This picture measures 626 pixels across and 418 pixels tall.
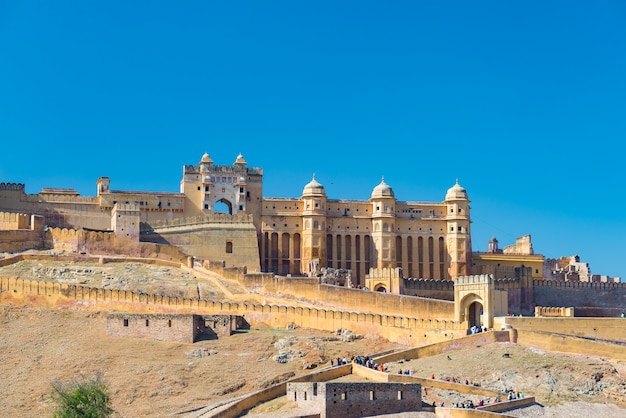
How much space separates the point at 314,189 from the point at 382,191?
481 cm

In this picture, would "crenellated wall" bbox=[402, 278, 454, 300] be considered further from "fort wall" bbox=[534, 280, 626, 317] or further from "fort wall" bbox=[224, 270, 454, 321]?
"fort wall" bbox=[534, 280, 626, 317]

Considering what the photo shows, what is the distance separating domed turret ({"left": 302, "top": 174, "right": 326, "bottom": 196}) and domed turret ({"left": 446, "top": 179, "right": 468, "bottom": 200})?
8989 millimetres

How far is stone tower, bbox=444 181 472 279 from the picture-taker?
74.5m

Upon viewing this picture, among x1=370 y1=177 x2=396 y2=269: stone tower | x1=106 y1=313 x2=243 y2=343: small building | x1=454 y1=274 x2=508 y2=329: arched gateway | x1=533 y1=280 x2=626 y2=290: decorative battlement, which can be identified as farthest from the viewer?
x1=370 y1=177 x2=396 y2=269: stone tower

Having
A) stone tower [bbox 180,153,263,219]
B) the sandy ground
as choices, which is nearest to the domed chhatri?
stone tower [bbox 180,153,263,219]

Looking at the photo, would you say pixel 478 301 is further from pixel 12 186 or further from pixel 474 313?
pixel 12 186

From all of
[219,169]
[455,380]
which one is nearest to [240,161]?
[219,169]

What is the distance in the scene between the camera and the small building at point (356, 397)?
37.9m

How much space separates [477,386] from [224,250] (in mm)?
29130

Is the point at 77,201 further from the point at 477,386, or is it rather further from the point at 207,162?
the point at 477,386

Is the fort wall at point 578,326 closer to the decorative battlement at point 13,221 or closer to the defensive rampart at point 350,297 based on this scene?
the defensive rampart at point 350,297

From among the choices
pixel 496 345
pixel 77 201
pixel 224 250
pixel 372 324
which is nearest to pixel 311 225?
pixel 224 250

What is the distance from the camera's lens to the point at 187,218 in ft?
230

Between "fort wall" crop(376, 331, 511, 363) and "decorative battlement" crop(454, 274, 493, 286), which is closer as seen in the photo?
"fort wall" crop(376, 331, 511, 363)
